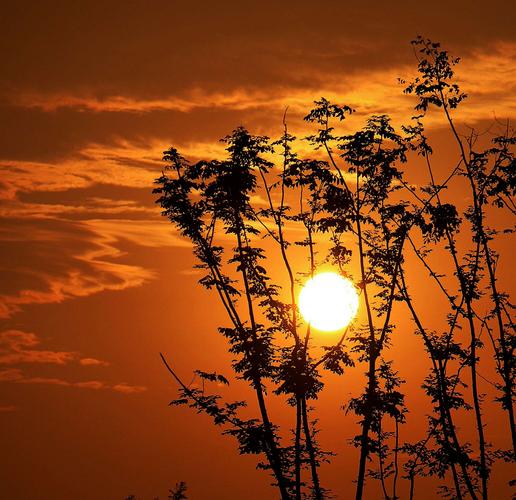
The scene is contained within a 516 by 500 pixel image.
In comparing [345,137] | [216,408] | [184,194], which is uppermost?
[345,137]

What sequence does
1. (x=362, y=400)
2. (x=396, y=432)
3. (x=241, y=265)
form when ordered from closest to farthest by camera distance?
(x=362, y=400) → (x=241, y=265) → (x=396, y=432)

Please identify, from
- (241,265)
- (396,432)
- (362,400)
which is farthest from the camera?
(396,432)

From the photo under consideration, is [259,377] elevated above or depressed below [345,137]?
below

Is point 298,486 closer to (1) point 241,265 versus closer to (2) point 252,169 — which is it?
(1) point 241,265

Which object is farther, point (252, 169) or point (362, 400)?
point (252, 169)

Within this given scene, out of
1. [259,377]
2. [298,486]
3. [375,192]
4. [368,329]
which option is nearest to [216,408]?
[259,377]

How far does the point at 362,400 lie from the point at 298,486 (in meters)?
4.68

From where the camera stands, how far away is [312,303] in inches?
993

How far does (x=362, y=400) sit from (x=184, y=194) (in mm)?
10571

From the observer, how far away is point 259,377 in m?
23.9

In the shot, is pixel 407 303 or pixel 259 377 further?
pixel 407 303

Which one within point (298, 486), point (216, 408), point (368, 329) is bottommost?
point (298, 486)

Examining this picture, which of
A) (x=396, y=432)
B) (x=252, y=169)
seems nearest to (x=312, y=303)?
(x=252, y=169)

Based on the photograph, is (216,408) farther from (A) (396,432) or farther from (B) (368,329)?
(A) (396,432)
